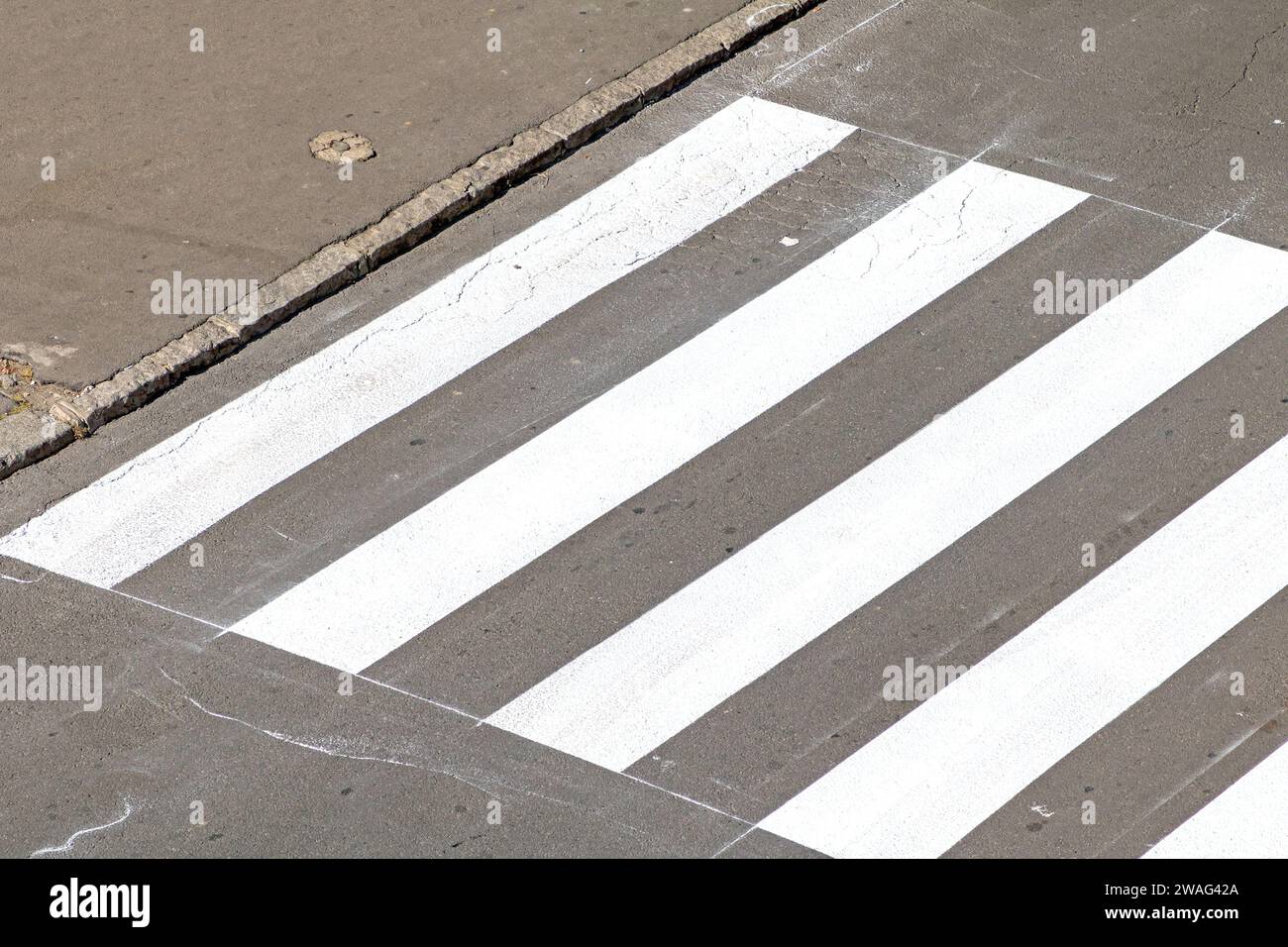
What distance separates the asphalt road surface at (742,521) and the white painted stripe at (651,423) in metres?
0.02

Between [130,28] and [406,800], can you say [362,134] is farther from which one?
[406,800]

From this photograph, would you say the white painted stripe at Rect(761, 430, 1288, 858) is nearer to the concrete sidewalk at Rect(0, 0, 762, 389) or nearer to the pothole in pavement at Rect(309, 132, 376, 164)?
the concrete sidewalk at Rect(0, 0, 762, 389)

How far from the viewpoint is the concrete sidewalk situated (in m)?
10.0

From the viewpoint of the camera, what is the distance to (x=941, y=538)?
8.47 meters

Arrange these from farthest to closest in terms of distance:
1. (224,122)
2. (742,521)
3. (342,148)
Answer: (224,122)
(342,148)
(742,521)

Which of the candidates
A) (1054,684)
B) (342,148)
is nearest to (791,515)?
(1054,684)

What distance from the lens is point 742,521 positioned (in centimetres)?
860

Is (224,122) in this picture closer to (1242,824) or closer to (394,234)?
(394,234)

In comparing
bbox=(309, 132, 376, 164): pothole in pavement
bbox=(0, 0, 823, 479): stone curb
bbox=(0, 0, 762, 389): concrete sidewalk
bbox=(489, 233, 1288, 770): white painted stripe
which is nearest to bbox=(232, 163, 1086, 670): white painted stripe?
bbox=(489, 233, 1288, 770): white painted stripe

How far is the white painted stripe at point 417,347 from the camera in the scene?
28.6 ft

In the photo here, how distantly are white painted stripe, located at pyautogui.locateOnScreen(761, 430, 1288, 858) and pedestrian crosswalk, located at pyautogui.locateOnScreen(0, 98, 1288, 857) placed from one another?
0.01 meters

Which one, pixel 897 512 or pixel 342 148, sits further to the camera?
pixel 342 148

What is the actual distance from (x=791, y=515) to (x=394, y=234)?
2.91 meters

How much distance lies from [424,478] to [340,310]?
147cm
